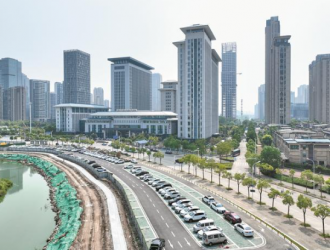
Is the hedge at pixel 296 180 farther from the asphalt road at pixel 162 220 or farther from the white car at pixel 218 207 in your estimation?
the asphalt road at pixel 162 220

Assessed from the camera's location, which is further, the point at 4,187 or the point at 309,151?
the point at 309,151

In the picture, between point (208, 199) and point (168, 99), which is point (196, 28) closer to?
point (168, 99)

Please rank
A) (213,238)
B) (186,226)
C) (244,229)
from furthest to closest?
(186,226), (244,229), (213,238)

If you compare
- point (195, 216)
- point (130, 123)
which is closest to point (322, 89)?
point (130, 123)

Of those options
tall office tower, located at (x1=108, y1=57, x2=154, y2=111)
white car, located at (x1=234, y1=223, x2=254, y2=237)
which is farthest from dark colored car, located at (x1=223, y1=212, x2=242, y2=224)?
tall office tower, located at (x1=108, y1=57, x2=154, y2=111)

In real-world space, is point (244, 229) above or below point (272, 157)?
below

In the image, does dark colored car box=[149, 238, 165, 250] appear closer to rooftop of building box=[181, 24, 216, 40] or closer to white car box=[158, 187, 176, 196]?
white car box=[158, 187, 176, 196]
